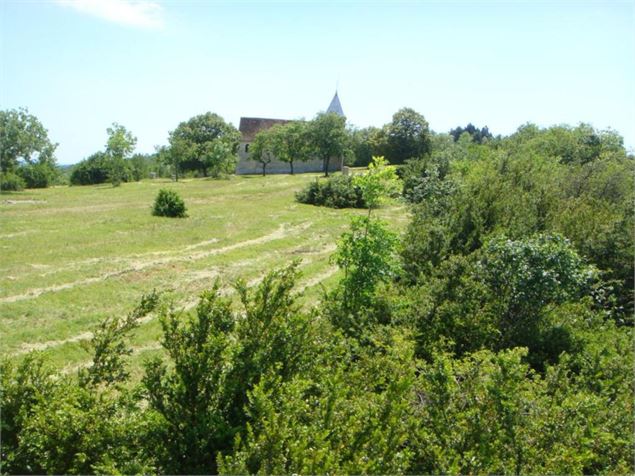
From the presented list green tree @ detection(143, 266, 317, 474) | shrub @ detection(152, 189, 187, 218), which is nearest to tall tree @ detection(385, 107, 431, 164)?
shrub @ detection(152, 189, 187, 218)

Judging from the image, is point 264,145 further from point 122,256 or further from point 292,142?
point 122,256

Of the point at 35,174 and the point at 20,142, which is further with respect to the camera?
the point at 35,174

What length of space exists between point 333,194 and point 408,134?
2025 centimetres

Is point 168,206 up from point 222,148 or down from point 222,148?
down

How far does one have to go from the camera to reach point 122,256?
1634 cm

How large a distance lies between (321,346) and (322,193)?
28.1 meters

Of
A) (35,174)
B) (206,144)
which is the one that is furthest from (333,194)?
(35,174)

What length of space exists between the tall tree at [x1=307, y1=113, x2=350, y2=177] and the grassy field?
17.9 metres

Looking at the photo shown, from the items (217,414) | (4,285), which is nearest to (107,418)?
(217,414)

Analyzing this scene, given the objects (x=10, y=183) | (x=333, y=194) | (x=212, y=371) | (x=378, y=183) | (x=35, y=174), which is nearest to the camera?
(x=212, y=371)

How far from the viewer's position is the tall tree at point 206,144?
1959 inches

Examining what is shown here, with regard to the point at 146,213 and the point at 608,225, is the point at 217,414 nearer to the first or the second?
the point at 608,225

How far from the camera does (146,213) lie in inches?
981

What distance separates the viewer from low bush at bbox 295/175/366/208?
32.5 m
